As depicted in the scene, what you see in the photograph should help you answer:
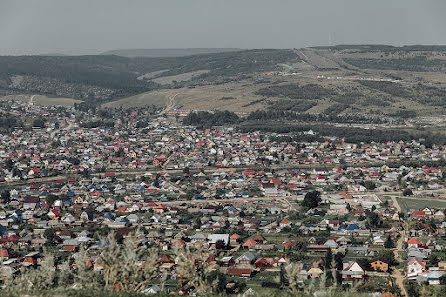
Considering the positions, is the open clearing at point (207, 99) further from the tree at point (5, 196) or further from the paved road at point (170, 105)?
the tree at point (5, 196)

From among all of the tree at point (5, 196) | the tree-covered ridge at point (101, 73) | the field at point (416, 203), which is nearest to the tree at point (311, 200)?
the field at point (416, 203)

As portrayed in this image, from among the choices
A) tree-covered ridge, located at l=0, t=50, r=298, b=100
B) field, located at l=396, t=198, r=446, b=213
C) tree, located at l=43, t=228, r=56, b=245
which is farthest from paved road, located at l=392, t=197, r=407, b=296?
tree-covered ridge, located at l=0, t=50, r=298, b=100

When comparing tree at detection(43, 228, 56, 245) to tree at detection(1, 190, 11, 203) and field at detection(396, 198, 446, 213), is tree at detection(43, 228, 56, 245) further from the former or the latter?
field at detection(396, 198, 446, 213)

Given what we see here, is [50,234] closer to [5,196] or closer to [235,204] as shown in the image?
[5,196]

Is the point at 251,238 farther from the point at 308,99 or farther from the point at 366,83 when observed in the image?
the point at 366,83

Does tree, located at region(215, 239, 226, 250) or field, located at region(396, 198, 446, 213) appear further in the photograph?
field, located at region(396, 198, 446, 213)

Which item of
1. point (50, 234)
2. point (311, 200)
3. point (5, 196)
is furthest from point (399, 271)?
point (5, 196)
